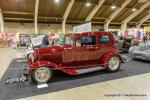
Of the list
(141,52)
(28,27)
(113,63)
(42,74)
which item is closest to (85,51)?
(113,63)

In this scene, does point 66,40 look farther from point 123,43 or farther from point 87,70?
point 123,43

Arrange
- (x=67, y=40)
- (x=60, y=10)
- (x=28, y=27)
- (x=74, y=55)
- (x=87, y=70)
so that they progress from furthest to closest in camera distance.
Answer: (x=28, y=27) → (x=60, y=10) → (x=67, y=40) → (x=87, y=70) → (x=74, y=55)

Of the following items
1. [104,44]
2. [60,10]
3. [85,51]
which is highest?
[60,10]

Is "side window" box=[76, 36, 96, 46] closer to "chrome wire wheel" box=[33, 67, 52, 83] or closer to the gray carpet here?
the gray carpet

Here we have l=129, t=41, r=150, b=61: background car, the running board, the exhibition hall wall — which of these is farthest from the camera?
the exhibition hall wall

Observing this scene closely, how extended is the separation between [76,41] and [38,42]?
105 inches

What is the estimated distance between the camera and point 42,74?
4.21m

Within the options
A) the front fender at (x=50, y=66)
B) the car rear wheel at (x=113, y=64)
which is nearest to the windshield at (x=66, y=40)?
the front fender at (x=50, y=66)

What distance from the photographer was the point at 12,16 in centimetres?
1667

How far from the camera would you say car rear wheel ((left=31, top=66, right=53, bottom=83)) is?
4.12 meters

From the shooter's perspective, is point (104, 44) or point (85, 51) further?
point (104, 44)

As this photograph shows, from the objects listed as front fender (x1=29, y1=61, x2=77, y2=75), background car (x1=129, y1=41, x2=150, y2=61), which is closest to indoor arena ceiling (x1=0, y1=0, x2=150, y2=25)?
background car (x1=129, y1=41, x2=150, y2=61)

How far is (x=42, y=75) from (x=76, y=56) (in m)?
1.24

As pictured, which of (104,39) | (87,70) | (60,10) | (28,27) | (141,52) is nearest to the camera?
(87,70)
